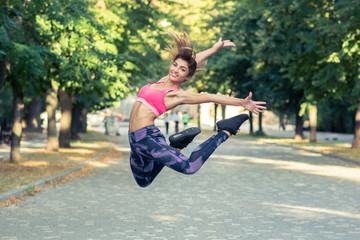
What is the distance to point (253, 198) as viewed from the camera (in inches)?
447

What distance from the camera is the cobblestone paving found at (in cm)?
783

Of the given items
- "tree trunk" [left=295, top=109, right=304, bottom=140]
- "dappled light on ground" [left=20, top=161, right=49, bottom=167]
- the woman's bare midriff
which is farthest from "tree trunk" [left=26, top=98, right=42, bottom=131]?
the woman's bare midriff

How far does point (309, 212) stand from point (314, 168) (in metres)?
9.00

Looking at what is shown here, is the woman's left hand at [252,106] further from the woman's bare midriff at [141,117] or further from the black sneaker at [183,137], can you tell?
the woman's bare midriff at [141,117]

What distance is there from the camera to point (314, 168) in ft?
60.4

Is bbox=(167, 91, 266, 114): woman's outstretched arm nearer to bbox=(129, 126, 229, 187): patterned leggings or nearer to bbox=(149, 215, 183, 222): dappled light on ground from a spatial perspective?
bbox=(129, 126, 229, 187): patterned leggings

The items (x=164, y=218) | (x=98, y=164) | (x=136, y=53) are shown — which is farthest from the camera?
(x=136, y=53)

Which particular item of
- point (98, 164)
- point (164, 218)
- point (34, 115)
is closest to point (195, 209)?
point (164, 218)

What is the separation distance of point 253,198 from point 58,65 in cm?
664

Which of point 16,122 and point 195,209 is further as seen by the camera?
point 16,122

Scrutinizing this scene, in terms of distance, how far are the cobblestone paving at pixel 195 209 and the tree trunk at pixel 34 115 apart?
2925 cm

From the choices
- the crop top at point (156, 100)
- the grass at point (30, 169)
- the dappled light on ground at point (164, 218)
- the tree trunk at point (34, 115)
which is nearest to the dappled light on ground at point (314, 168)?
the grass at point (30, 169)

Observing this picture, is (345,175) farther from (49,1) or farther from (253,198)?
(49,1)

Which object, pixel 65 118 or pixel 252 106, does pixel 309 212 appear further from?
pixel 65 118
